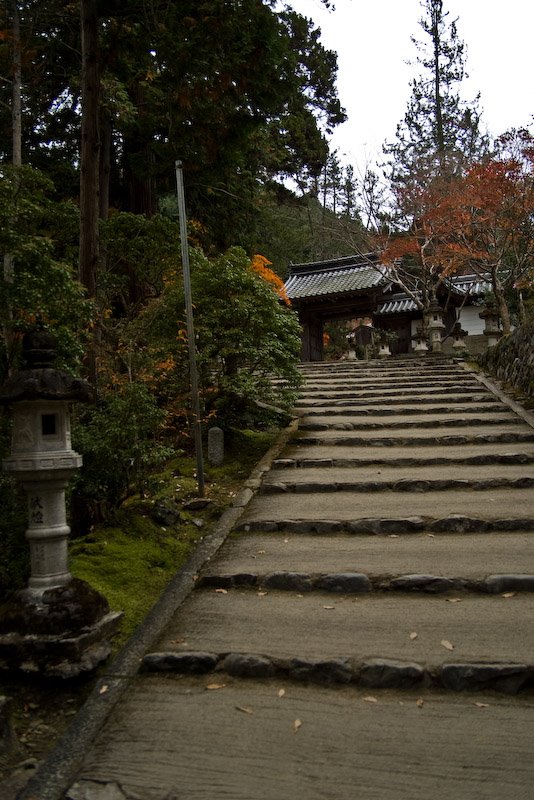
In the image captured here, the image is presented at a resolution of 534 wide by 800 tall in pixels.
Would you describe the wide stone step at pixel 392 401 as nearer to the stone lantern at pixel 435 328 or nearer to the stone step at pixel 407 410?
the stone step at pixel 407 410

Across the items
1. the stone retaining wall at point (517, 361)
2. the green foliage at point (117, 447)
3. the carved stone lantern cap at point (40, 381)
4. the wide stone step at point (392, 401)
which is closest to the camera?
the carved stone lantern cap at point (40, 381)

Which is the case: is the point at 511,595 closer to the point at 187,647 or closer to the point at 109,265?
the point at 187,647

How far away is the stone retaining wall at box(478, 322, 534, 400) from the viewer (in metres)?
9.81

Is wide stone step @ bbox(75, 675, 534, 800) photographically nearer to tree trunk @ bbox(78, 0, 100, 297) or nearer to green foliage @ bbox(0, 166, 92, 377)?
green foliage @ bbox(0, 166, 92, 377)

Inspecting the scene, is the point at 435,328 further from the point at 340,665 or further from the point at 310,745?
the point at 310,745

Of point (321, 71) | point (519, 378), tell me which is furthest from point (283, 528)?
point (321, 71)

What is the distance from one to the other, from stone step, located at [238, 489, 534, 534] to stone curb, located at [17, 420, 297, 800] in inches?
21.7

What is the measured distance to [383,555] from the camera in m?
4.49

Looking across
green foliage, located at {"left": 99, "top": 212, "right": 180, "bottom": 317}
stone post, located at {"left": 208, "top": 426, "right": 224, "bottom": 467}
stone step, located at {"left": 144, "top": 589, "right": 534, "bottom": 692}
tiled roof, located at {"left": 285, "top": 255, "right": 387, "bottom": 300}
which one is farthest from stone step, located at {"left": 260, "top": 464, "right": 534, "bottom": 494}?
tiled roof, located at {"left": 285, "top": 255, "right": 387, "bottom": 300}

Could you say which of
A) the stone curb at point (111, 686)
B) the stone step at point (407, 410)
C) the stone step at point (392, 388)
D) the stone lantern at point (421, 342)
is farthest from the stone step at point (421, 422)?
the stone lantern at point (421, 342)

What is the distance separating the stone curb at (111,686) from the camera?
2.41 m

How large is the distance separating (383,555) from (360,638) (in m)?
1.22

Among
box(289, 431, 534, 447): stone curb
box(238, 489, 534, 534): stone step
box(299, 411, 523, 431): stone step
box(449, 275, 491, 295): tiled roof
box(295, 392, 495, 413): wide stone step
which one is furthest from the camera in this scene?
box(449, 275, 491, 295): tiled roof

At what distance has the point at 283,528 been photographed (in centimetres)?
527
